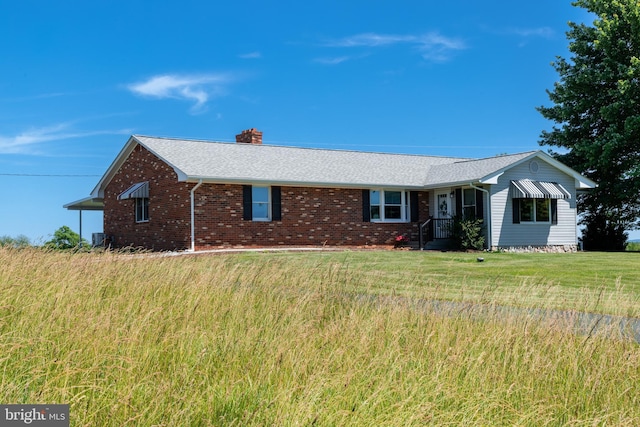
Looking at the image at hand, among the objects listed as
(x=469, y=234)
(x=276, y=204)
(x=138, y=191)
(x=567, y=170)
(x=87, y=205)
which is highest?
(x=567, y=170)

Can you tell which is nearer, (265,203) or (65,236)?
(265,203)

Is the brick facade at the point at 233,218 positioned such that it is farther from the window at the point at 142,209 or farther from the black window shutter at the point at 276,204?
the window at the point at 142,209

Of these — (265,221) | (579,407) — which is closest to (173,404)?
(579,407)

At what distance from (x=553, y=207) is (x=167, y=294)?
22.0 meters

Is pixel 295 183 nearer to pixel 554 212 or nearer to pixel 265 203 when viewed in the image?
pixel 265 203

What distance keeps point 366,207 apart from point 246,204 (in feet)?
17.2

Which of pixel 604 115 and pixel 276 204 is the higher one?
pixel 604 115

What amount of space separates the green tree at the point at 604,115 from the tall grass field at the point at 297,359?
78.0 ft

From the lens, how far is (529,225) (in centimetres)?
2500

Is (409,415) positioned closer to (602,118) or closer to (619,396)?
(619,396)

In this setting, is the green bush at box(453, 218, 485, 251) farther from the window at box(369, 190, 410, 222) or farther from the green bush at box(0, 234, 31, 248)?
the green bush at box(0, 234, 31, 248)

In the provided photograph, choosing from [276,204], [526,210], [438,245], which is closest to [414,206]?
[438,245]

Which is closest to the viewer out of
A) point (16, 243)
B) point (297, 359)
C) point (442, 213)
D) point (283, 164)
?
point (297, 359)

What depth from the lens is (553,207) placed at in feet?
84.2
